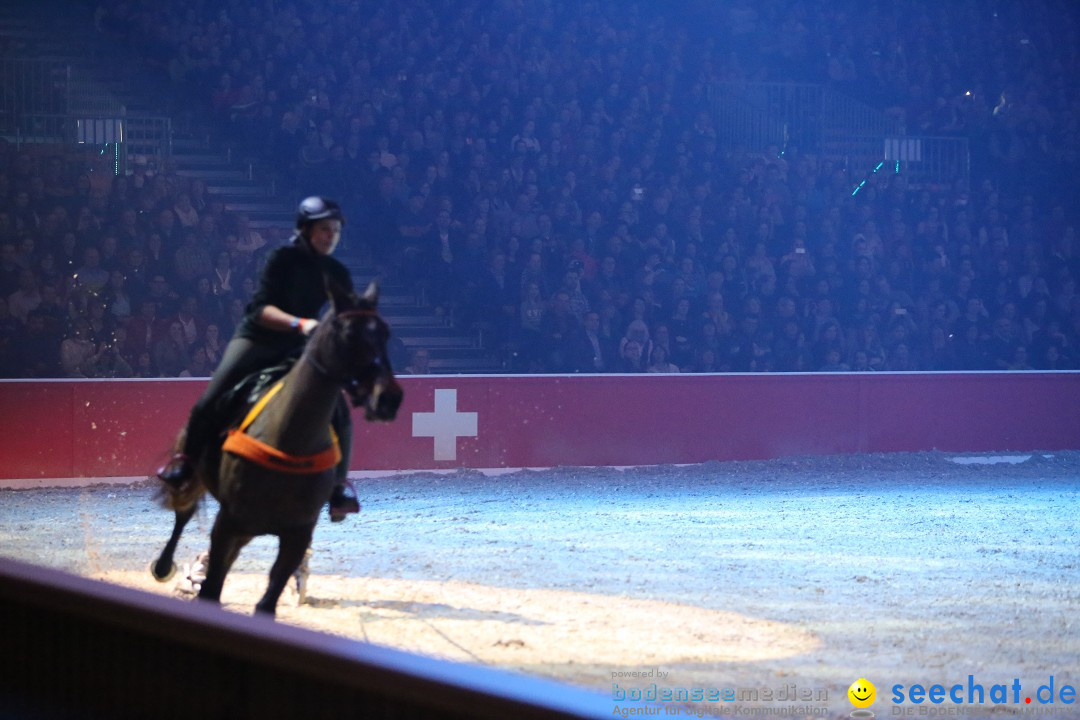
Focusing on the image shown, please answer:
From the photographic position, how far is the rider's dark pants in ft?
19.1

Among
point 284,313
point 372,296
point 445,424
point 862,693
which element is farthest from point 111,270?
point 862,693

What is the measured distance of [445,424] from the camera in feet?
46.5

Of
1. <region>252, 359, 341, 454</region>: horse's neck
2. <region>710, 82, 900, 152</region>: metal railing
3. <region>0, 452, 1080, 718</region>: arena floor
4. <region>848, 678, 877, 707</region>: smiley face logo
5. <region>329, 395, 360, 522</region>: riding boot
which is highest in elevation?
<region>710, 82, 900, 152</region>: metal railing

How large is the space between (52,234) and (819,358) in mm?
11189

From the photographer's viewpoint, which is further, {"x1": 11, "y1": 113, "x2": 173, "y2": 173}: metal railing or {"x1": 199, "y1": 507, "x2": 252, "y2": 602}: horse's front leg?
{"x1": 11, "y1": 113, "x2": 173, "y2": 173}: metal railing

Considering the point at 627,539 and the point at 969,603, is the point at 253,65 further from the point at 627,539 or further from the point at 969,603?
the point at 969,603

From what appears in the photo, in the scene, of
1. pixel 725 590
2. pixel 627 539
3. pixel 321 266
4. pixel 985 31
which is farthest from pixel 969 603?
pixel 985 31

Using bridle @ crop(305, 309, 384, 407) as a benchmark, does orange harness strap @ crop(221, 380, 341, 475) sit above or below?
below

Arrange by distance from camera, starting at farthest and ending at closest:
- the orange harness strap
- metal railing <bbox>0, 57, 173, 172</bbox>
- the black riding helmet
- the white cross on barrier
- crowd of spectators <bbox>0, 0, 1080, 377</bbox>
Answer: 1. metal railing <bbox>0, 57, 173, 172</bbox>
2. crowd of spectators <bbox>0, 0, 1080, 377</bbox>
3. the white cross on barrier
4. the black riding helmet
5. the orange harness strap

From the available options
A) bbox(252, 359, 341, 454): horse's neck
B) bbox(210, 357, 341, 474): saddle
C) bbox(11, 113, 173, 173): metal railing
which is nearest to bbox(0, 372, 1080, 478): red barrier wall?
bbox(11, 113, 173, 173): metal railing

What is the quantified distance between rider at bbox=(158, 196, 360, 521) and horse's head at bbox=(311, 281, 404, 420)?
0.72 metres

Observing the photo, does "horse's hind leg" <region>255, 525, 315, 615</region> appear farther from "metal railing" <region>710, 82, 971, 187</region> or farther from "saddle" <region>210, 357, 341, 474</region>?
"metal railing" <region>710, 82, 971, 187</region>

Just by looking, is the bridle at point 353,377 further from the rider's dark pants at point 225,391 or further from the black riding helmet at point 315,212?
the black riding helmet at point 315,212

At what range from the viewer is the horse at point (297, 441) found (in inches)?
192
